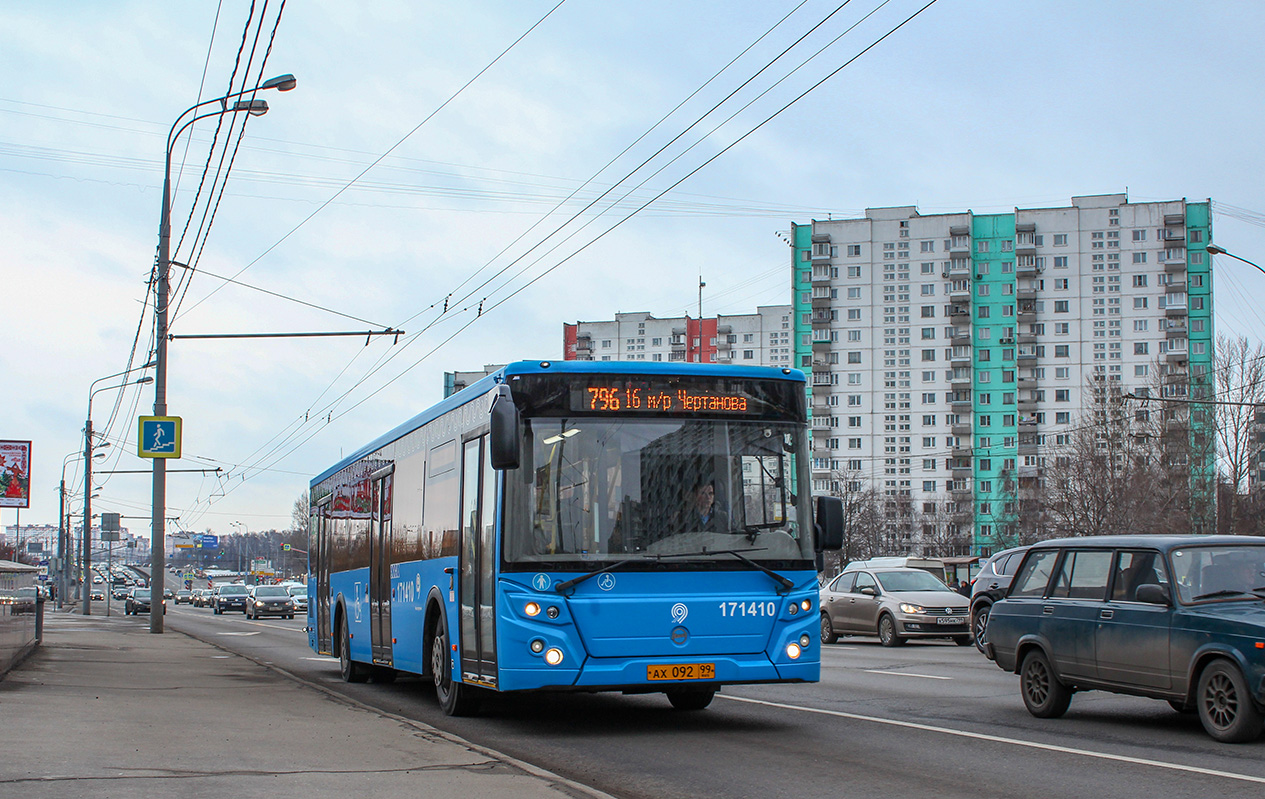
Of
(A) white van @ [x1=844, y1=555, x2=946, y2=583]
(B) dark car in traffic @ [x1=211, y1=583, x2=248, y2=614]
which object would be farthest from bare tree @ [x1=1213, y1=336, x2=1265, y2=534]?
(B) dark car in traffic @ [x1=211, y1=583, x2=248, y2=614]

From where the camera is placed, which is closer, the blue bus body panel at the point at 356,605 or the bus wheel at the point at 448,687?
the bus wheel at the point at 448,687

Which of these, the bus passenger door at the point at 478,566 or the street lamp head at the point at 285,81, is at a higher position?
the street lamp head at the point at 285,81

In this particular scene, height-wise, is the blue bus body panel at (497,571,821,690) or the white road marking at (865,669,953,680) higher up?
the blue bus body panel at (497,571,821,690)

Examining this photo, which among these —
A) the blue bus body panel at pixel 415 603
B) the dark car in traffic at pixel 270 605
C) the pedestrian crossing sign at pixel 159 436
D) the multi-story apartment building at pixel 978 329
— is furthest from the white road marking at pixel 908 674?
the multi-story apartment building at pixel 978 329

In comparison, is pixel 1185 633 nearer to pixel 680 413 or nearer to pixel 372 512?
pixel 680 413

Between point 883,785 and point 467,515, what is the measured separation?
4.68 m

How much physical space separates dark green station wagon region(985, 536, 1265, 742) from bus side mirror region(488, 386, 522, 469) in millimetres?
4978

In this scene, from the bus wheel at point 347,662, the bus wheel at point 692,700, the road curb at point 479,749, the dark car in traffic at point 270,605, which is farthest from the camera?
the dark car in traffic at point 270,605

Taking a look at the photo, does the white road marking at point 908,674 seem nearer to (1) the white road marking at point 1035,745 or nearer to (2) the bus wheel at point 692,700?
(1) the white road marking at point 1035,745

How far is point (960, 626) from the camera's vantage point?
85.6ft

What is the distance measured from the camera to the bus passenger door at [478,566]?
35.5 ft

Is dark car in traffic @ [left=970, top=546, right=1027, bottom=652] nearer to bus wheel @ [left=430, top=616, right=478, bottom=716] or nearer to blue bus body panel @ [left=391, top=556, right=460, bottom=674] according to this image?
blue bus body panel @ [left=391, top=556, right=460, bottom=674]

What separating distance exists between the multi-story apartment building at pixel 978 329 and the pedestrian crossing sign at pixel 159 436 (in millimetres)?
86975

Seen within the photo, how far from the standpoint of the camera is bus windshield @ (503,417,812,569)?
10.6 m
